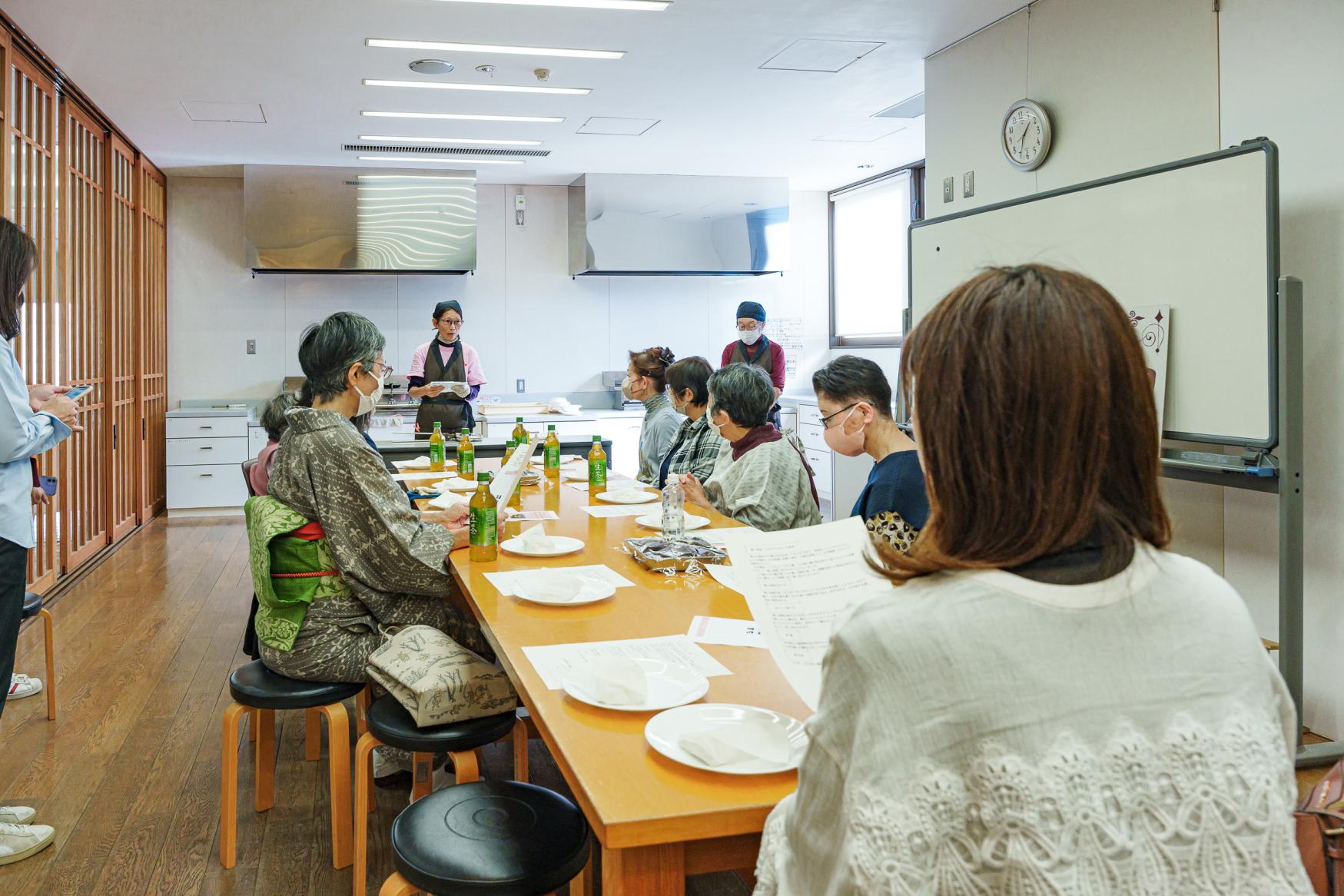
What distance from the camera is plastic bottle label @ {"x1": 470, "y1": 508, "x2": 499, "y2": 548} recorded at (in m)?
2.35

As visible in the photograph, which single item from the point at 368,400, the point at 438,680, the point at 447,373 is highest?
the point at 447,373

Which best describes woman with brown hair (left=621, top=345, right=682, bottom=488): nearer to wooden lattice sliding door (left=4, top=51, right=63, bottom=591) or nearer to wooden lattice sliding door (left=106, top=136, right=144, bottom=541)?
wooden lattice sliding door (left=4, top=51, right=63, bottom=591)

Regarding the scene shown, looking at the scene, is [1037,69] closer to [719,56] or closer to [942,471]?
[719,56]

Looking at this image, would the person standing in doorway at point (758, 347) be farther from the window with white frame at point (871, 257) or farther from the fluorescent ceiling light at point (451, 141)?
the fluorescent ceiling light at point (451, 141)

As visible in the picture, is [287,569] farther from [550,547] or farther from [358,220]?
[358,220]

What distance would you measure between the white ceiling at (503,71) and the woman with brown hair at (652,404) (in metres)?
1.44

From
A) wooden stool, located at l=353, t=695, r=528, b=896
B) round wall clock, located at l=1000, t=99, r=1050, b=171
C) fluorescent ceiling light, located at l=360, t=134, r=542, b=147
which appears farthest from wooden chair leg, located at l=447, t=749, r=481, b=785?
fluorescent ceiling light, located at l=360, t=134, r=542, b=147

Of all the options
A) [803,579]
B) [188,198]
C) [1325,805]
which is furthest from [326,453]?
[188,198]

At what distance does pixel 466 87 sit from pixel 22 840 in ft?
13.2

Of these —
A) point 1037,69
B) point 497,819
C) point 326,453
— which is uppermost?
point 1037,69

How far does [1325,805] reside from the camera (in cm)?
140

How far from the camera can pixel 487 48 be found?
4.59m

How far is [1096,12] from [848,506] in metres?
3.58

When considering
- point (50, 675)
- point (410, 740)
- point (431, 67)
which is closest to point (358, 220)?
point (431, 67)
